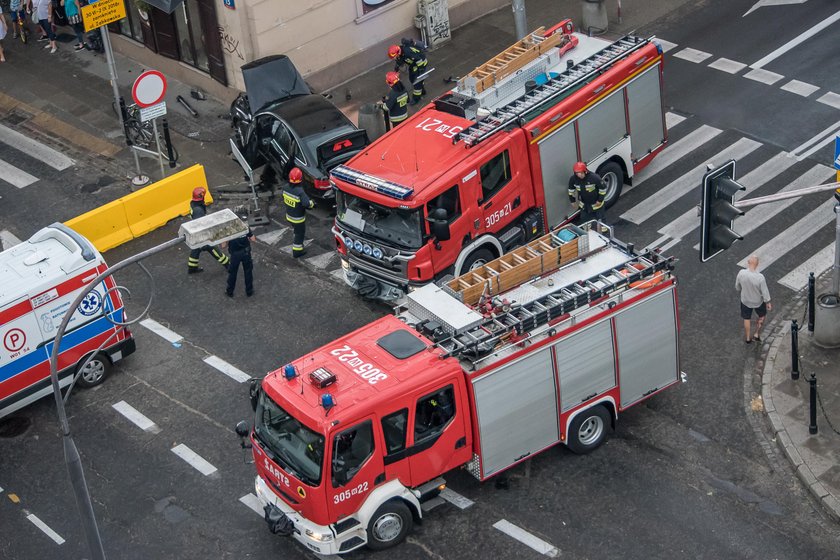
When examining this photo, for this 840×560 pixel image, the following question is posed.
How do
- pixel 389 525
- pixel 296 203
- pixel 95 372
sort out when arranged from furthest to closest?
pixel 296 203 < pixel 95 372 < pixel 389 525

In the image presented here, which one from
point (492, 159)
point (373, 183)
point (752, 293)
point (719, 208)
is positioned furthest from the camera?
point (492, 159)

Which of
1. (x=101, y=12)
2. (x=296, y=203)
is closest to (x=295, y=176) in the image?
(x=296, y=203)

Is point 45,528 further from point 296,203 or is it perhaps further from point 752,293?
point 752,293

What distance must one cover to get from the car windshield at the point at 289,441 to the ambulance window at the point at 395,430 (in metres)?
0.85

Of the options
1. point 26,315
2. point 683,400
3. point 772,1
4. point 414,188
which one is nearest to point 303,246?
point 414,188

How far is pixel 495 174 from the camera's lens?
20938 millimetres

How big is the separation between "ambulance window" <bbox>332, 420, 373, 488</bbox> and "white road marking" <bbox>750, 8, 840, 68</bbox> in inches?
595

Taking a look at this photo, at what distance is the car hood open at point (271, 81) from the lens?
84.4 feet

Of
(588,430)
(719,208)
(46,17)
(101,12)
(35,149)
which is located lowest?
(588,430)

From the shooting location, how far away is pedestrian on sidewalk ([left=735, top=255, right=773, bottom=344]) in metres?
19.2

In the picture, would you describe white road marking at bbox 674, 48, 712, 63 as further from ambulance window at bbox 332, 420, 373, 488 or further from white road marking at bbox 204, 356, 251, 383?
ambulance window at bbox 332, 420, 373, 488

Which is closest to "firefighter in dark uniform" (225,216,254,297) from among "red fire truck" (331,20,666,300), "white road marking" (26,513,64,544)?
"red fire truck" (331,20,666,300)

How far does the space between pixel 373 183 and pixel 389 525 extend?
6.14m

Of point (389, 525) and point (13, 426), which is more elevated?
point (13, 426)
